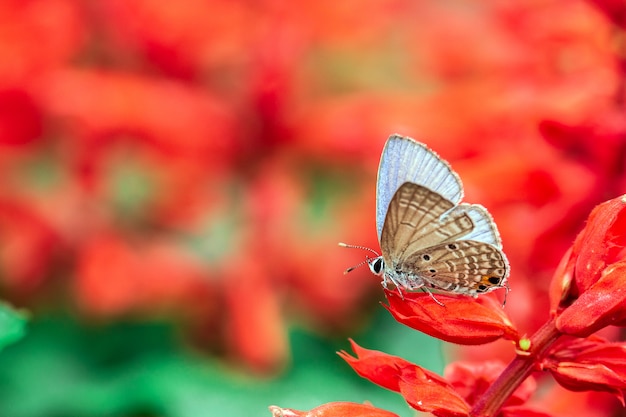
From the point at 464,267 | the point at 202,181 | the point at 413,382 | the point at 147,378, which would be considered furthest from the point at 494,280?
the point at 147,378

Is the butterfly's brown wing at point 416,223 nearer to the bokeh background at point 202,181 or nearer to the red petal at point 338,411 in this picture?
the red petal at point 338,411

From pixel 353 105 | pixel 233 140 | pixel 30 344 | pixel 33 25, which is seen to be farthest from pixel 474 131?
pixel 30 344

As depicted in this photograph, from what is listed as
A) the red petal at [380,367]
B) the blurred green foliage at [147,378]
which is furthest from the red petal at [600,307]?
the blurred green foliage at [147,378]

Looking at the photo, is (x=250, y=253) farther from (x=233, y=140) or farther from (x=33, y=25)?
(x=33, y=25)

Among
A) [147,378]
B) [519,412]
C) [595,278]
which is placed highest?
[595,278]

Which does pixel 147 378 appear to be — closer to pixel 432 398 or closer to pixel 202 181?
pixel 202 181

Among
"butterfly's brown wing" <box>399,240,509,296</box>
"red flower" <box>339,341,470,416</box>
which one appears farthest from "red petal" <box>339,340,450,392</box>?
"butterfly's brown wing" <box>399,240,509,296</box>
